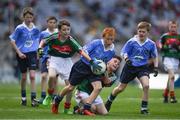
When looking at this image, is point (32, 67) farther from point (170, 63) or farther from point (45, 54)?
point (170, 63)

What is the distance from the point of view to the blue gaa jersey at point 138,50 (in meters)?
15.4

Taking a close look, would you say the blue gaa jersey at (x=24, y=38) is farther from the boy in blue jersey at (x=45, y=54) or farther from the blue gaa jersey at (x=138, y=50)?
the blue gaa jersey at (x=138, y=50)

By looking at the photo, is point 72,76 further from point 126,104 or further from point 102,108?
point 126,104

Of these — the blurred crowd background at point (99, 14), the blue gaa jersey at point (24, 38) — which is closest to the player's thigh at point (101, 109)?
the blue gaa jersey at point (24, 38)

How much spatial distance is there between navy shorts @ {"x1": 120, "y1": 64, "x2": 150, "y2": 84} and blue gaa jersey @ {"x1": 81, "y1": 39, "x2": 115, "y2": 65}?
1.13 meters

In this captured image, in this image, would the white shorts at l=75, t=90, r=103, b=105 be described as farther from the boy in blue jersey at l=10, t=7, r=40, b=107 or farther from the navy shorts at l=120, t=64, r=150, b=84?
the boy in blue jersey at l=10, t=7, r=40, b=107

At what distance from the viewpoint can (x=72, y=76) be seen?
47.1ft

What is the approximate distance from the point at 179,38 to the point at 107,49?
564 cm

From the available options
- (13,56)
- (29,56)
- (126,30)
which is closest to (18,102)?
(29,56)

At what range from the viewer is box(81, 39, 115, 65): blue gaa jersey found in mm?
14352

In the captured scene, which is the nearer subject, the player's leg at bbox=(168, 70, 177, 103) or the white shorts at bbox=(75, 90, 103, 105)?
the white shorts at bbox=(75, 90, 103, 105)

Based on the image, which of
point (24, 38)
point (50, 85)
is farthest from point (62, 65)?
point (24, 38)

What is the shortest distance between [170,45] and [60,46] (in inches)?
201

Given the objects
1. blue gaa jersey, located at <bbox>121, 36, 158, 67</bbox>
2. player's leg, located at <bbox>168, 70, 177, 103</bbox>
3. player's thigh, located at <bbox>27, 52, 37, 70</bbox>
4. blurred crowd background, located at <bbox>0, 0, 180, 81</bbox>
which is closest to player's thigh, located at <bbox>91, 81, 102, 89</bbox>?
blue gaa jersey, located at <bbox>121, 36, 158, 67</bbox>
